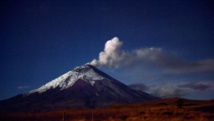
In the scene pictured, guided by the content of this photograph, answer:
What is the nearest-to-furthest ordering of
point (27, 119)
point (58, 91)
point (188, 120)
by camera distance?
point (188, 120) → point (27, 119) → point (58, 91)

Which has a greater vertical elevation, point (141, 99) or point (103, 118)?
point (141, 99)

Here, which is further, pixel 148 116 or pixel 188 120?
pixel 148 116

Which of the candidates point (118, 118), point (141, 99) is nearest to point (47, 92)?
point (141, 99)

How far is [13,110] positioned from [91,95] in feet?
175

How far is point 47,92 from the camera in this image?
192m

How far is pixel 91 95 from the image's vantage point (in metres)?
181

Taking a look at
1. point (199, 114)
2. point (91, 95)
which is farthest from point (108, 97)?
point (199, 114)

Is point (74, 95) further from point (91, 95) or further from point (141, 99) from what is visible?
point (141, 99)

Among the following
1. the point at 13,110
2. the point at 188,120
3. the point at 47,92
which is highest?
the point at 47,92

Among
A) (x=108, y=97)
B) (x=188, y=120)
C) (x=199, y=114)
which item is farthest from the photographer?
(x=108, y=97)

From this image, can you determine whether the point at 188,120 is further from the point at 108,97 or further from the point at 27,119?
the point at 108,97

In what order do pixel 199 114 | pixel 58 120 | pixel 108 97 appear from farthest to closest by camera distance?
pixel 108 97 < pixel 58 120 < pixel 199 114

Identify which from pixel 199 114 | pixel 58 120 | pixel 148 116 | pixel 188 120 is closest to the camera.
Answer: pixel 188 120

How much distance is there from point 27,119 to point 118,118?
16.8 meters
